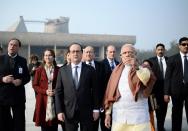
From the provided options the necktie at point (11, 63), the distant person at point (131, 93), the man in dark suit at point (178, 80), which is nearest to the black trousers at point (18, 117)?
the necktie at point (11, 63)

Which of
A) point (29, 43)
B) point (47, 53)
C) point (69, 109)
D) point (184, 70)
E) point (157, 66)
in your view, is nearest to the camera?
point (69, 109)

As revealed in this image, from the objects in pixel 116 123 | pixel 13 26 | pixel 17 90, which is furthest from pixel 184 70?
pixel 13 26

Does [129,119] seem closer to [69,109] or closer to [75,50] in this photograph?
[69,109]

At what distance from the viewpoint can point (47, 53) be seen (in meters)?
6.16

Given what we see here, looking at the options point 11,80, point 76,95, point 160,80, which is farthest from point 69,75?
point 160,80

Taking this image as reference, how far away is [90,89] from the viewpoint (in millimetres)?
4988

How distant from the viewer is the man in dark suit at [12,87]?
6109mm

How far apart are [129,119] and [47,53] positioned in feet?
7.77

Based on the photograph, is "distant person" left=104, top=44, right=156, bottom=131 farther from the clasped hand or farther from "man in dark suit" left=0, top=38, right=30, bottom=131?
"man in dark suit" left=0, top=38, right=30, bottom=131

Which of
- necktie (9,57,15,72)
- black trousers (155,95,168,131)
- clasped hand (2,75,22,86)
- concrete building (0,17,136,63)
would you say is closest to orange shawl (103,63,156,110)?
clasped hand (2,75,22,86)

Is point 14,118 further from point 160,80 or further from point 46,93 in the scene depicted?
point 160,80

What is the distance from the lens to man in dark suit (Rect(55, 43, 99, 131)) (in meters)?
4.85

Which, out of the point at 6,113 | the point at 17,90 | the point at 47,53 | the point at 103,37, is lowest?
the point at 6,113

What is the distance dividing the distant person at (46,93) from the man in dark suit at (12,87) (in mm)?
351
